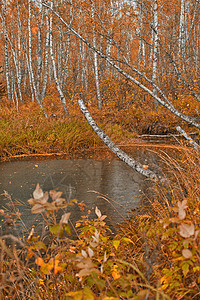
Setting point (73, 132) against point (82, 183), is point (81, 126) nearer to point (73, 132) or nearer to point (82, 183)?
point (73, 132)

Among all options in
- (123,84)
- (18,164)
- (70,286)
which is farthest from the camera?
(123,84)

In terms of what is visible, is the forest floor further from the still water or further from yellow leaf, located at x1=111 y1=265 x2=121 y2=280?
yellow leaf, located at x1=111 y1=265 x2=121 y2=280

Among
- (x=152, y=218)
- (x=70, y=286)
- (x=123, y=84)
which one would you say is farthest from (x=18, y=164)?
(x=123, y=84)

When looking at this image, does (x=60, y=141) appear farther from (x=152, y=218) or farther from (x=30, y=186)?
(x=152, y=218)

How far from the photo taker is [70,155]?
838 cm

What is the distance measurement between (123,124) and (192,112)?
296 centimetres

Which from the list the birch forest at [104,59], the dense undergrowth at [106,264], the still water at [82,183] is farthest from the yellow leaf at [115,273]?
the birch forest at [104,59]

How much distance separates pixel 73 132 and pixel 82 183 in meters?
3.97

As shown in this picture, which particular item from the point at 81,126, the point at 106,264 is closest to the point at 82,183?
the point at 106,264

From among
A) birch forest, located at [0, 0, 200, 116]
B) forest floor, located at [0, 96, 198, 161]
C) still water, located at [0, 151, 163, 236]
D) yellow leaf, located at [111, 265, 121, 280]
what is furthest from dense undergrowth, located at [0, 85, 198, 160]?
yellow leaf, located at [111, 265, 121, 280]

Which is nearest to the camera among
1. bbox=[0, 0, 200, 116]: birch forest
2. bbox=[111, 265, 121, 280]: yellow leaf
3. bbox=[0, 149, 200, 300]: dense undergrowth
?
bbox=[0, 149, 200, 300]: dense undergrowth

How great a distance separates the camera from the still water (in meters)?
4.21

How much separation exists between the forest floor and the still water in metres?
1.04

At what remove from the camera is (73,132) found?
9.28 meters
